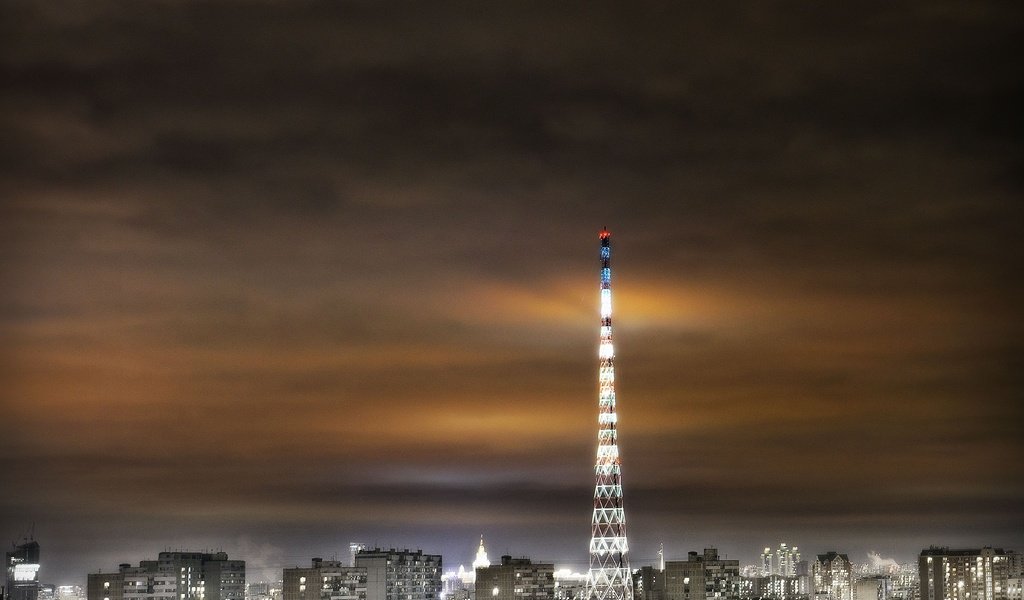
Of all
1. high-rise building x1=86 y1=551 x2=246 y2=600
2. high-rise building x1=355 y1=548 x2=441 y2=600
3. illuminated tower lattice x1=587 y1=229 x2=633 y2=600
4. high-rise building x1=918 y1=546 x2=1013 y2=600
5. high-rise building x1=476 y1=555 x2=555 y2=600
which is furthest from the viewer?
high-rise building x1=918 y1=546 x2=1013 y2=600

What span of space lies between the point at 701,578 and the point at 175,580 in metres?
27.7

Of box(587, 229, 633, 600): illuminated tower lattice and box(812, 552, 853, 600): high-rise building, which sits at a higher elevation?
box(587, 229, 633, 600): illuminated tower lattice

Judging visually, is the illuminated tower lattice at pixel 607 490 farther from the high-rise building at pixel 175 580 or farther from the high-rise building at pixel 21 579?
the high-rise building at pixel 21 579

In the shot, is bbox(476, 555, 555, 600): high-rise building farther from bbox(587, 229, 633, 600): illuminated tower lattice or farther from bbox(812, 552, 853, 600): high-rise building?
bbox(812, 552, 853, 600): high-rise building

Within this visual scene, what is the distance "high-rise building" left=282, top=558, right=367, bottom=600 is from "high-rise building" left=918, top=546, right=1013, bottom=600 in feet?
135

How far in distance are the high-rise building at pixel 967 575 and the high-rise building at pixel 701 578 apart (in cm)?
2530

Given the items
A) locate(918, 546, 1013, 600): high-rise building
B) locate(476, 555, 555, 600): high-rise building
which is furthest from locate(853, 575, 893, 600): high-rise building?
locate(476, 555, 555, 600): high-rise building

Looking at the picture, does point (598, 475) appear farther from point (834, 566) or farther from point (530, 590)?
point (834, 566)

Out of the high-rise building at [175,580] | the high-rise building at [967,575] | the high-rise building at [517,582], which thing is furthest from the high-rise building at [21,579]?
the high-rise building at [967,575]

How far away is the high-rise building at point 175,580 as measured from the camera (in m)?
75.7

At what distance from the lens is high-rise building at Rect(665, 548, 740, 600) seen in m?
75.4

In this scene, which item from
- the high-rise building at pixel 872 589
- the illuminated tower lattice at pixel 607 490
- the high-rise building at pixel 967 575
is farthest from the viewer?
the high-rise building at pixel 872 589

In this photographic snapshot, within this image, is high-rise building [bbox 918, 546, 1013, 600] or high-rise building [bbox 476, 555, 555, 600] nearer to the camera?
high-rise building [bbox 476, 555, 555, 600]

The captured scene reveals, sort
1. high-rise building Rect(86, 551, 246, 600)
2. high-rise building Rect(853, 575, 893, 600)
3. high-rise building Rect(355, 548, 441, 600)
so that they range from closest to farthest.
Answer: high-rise building Rect(86, 551, 246, 600) < high-rise building Rect(355, 548, 441, 600) < high-rise building Rect(853, 575, 893, 600)
